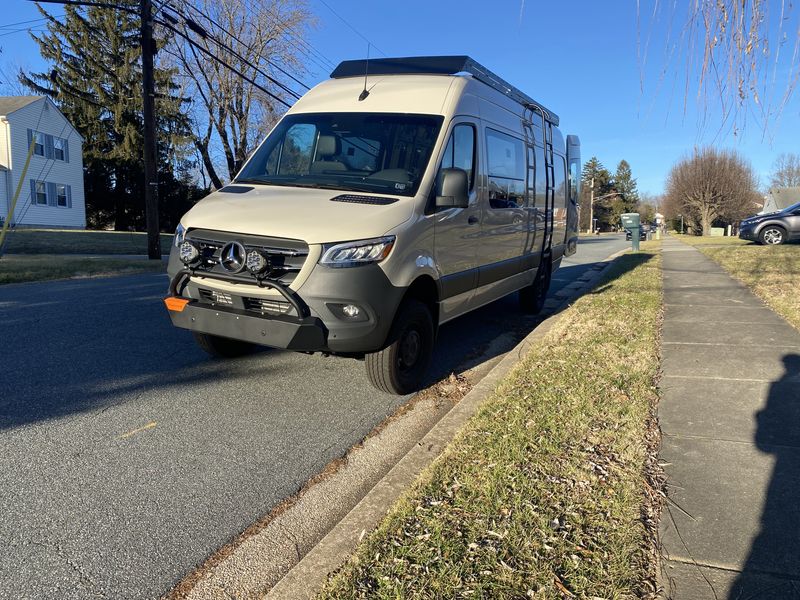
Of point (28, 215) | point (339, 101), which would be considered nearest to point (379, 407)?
point (339, 101)

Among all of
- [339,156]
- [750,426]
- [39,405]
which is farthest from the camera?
[339,156]

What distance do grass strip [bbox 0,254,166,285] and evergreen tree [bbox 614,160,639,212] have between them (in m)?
108

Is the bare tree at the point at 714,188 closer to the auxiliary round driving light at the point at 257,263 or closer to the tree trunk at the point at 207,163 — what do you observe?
the tree trunk at the point at 207,163

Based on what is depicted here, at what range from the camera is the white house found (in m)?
32.2

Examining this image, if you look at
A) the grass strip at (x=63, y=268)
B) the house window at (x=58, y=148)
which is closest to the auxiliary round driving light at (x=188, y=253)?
the grass strip at (x=63, y=268)

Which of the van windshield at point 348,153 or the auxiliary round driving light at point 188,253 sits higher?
the van windshield at point 348,153

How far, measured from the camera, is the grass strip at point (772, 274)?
809 centimetres

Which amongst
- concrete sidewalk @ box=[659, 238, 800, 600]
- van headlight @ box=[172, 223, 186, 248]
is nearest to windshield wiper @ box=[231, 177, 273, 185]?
van headlight @ box=[172, 223, 186, 248]

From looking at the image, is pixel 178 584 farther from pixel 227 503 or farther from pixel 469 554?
pixel 469 554

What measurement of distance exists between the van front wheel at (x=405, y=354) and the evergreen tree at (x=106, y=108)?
4121cm

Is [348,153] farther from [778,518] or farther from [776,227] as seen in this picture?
[776,227]

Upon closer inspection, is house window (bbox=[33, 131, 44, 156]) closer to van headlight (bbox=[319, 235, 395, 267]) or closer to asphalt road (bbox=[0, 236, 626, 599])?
asphalt road (bbox=[0, 236, 626, 599])

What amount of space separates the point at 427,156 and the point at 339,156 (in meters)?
0.86

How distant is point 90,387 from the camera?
15.2 feet
